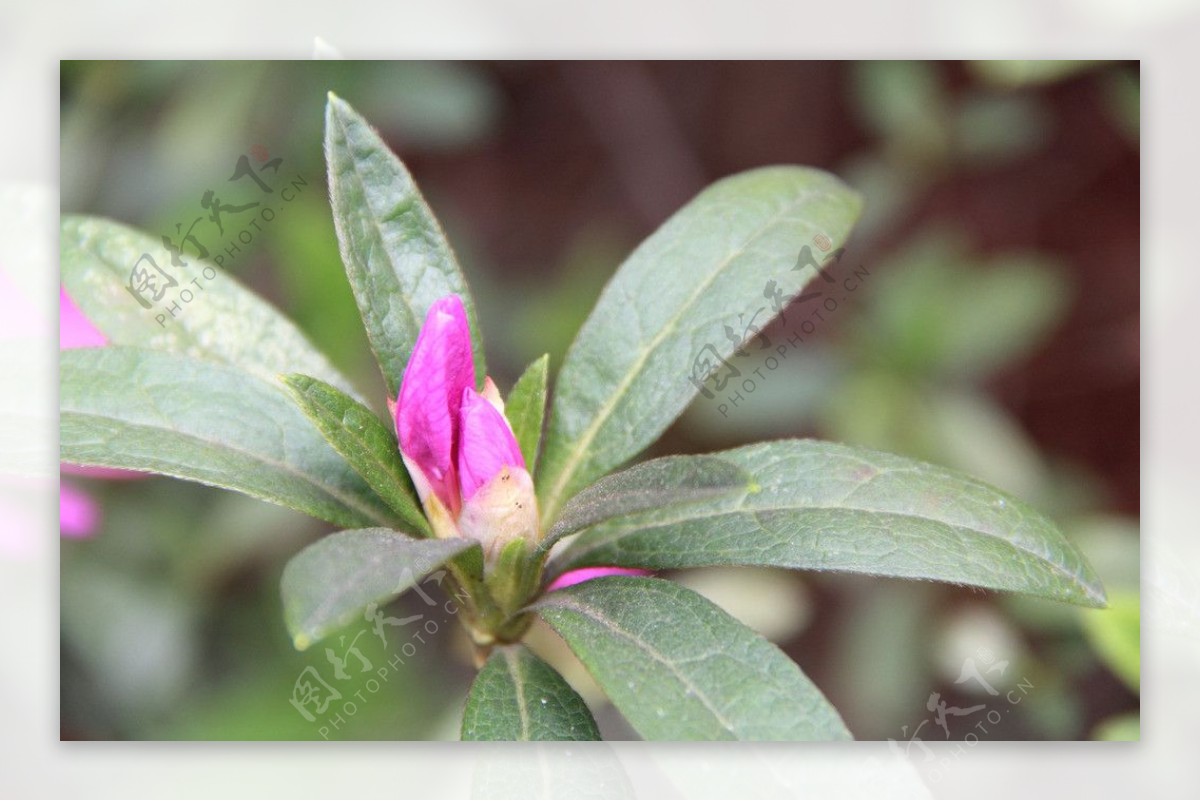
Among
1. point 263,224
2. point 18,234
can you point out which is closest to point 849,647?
point 263,224

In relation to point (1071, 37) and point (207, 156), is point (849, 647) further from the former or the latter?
point (207, 156)

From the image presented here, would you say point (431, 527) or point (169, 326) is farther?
point (169, 326)

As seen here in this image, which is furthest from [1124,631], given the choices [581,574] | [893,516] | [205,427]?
[205,427]

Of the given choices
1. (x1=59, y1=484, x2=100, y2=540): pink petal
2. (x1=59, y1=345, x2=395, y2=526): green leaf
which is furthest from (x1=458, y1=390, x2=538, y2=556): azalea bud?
(x1=59, y1=484, x2=100, y2=540): pink petal

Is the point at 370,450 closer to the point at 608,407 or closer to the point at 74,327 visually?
the point at 608,407

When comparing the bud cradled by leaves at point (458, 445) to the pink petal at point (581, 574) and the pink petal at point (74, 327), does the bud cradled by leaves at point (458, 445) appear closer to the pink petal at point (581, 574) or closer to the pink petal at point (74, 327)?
the pink petal at point (581, 574)

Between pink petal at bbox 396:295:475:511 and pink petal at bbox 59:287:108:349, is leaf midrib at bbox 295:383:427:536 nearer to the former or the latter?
pink petal at bbox 396:295:475:511

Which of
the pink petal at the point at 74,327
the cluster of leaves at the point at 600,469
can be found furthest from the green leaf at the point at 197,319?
the pink petal at the point at 74,327
